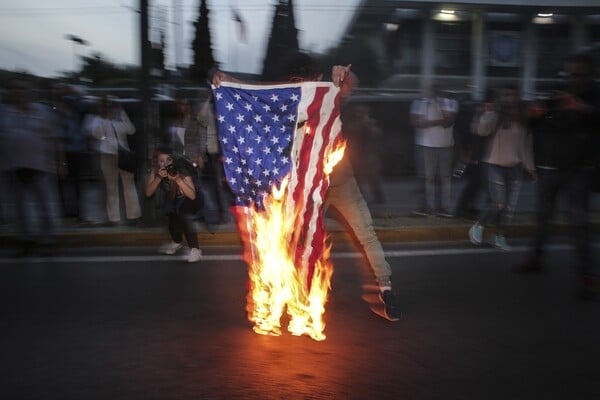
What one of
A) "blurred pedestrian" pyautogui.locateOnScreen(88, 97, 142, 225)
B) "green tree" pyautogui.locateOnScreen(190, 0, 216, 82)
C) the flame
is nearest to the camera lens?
"blurred pedestrian" pyautogui.locateOnScreen(88, 97, 142, 225)

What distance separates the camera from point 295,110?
13.7ft

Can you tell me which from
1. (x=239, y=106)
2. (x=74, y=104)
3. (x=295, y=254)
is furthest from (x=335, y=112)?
(x=74, y=104)

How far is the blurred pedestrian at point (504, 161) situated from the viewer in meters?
6.95

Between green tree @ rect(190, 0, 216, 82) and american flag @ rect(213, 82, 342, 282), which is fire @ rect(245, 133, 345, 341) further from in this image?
green tree @ rect(190, 0, 216, 82)

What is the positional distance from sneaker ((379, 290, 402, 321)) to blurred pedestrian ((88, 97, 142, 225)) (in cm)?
436

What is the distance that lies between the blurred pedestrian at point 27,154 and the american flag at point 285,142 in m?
3.35

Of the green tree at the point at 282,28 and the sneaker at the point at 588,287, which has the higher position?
the green tree at the point at 282,28

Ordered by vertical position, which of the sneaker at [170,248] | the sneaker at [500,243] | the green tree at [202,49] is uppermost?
the green tree at [202,49]

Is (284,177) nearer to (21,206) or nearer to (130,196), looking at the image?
(21,206)

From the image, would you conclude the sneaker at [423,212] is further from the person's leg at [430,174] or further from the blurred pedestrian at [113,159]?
the blurred pedestrian at [113,159]

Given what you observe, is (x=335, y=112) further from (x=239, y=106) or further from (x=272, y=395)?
(x=272, y=395)

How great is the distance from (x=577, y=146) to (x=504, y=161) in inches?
69.4

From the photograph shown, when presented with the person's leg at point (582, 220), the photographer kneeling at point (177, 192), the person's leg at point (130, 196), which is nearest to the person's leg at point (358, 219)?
the person's leg at point (582, 220)

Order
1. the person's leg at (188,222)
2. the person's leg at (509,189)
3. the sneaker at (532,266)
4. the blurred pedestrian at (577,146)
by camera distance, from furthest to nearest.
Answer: the person's leg at (509,189) → the person's leg at (188,222) → the sneaker at (532,266) → the blurred pedestrian at (577,146)
